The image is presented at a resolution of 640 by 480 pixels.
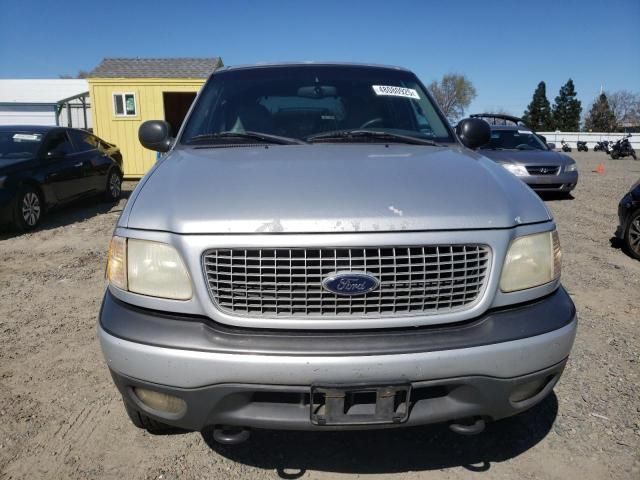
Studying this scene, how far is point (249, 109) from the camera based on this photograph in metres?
3.04

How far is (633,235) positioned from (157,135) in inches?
216

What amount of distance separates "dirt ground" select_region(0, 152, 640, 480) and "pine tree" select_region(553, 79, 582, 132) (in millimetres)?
74738

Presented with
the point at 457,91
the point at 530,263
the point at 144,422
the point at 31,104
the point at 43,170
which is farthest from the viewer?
the point at 457,91

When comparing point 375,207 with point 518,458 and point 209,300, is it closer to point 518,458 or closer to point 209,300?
point 209,300

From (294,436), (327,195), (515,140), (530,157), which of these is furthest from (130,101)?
(327,195)

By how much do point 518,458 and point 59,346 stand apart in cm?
300

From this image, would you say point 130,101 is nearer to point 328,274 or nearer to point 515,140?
point 515,140

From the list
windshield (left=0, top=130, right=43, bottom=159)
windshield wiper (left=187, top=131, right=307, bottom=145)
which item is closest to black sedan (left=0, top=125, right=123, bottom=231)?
windshield (left=0, top=130, right=43, bottom=159)

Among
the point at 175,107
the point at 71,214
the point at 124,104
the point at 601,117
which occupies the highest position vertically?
the point at 124,104

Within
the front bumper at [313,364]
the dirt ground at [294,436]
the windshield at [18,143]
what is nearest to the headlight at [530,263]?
the front bumper at [313,364]

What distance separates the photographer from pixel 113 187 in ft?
31.9

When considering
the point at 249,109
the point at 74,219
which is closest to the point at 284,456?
the point at 249,109

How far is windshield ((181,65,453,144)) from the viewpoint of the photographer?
2.93 m

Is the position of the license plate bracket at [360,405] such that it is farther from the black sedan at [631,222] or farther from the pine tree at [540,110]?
the pine tree at [540,110]
